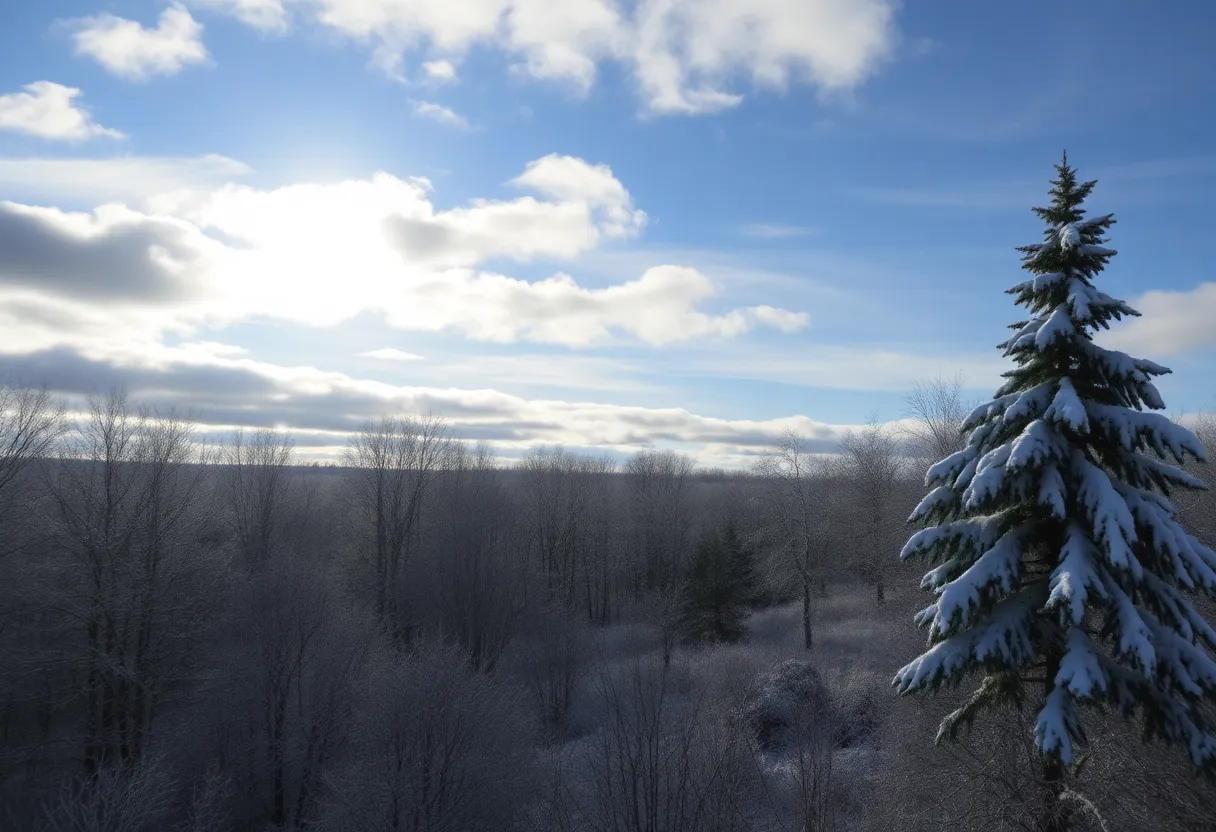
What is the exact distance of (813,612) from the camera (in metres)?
44.0

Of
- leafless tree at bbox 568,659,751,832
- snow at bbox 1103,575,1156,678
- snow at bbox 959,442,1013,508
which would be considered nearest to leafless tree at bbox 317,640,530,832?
leafless tree at bbox 568,659,751,832

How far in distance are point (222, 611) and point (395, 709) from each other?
14.1 m

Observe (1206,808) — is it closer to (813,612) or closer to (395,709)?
(395,709)

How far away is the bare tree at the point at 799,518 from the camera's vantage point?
39.8 metres

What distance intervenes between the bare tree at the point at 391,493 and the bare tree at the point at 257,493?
4554 millimetres

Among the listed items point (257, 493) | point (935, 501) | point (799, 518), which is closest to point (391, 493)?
point (257, 493)

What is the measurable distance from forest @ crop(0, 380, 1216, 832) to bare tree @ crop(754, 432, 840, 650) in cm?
27

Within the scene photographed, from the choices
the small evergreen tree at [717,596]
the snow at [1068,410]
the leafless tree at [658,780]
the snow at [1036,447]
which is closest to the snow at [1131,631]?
the snow at [1036,447]

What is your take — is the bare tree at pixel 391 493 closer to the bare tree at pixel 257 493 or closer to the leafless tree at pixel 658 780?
the bare tree at pixel 257 493

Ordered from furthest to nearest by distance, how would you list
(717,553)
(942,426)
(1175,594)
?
(717,553) < (942,426) < (1175,594)

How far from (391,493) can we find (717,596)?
72.0 feet

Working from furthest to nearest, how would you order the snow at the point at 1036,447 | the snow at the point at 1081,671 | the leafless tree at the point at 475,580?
the leafless tree at the point at 475,580 → the snow at the point at 1036,447 → the snow at the point at 1081,671

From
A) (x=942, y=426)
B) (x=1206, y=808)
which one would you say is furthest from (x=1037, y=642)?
(x=942, y=426)

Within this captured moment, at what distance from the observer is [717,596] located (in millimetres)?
42188
